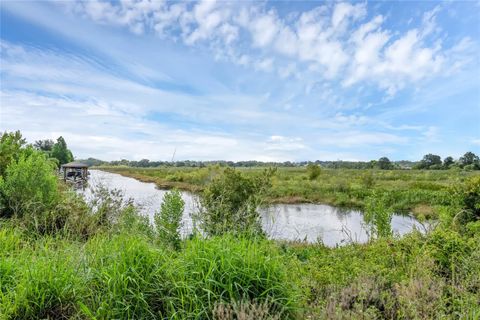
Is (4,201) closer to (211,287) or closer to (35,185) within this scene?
(35,185)

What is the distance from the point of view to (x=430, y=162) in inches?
2368

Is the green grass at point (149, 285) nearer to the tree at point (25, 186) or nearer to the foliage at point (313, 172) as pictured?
the tree at point (25, 186)

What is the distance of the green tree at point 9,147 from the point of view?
8.51m

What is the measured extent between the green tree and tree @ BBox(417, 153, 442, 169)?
6245 centimetres

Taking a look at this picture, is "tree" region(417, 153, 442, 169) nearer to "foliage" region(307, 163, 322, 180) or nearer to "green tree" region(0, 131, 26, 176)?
"foliage" region(307, 163, 322, 180)

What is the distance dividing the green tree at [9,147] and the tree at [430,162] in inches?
2459

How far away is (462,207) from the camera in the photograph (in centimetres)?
661

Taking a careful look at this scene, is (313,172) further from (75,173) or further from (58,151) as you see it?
(58,151)

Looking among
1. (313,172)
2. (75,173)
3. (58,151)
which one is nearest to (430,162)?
(313,172)

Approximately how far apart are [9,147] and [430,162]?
67.3 meters

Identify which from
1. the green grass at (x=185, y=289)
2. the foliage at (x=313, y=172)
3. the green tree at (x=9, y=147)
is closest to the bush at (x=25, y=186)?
A: the green tree at (x=9, y=147)

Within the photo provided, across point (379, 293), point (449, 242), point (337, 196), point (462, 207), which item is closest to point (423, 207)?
point (337, 196)

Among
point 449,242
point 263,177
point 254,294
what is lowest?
point 254,294

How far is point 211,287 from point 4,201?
22.0ft
